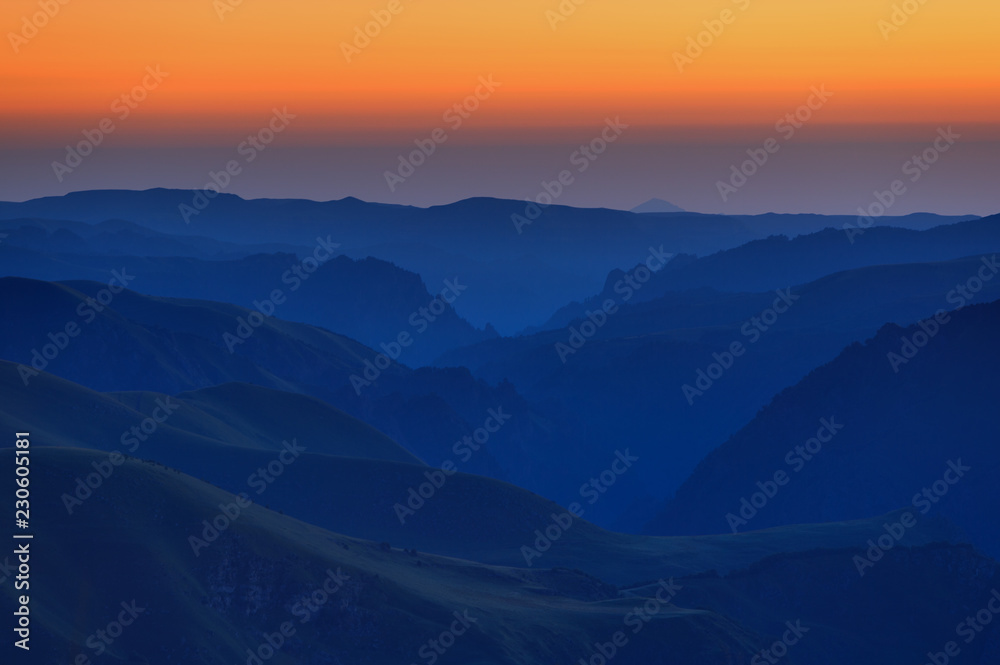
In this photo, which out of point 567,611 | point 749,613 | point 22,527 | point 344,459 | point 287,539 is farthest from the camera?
point 344,459

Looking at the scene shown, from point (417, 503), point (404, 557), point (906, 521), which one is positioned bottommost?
point (404, 557)

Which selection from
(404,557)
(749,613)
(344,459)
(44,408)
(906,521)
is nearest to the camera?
(404,557)

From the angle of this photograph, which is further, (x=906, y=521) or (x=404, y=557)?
(x=906, y=521)

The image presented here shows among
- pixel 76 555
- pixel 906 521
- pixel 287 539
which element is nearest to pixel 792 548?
pixel 906 521

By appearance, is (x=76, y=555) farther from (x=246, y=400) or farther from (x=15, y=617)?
(x=246, y=400)

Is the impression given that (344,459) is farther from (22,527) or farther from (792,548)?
(22,527)

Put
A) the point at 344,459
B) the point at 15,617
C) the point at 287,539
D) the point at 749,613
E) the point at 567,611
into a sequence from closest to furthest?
the point at 15,617 < the point at 287,539 < the point at 567,611 < the point at 749,613 < the point at 344,459

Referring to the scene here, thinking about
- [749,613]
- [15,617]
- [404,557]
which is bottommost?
[15,617]

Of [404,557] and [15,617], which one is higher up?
[404,557]

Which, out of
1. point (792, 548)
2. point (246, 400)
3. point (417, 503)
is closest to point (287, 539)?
point (417, 503)
